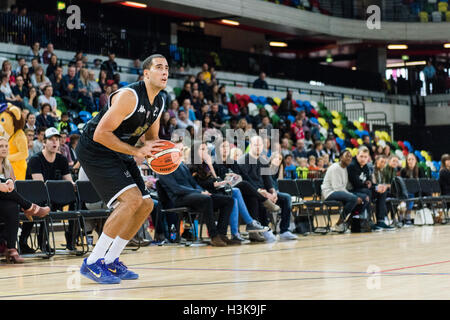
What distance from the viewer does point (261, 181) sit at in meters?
11.6

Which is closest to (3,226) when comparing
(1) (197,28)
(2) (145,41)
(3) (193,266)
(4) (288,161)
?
(3) (193,266)

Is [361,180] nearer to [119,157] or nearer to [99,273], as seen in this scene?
[119,157]

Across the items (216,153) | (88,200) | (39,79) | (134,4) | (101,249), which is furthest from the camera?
(134,4)

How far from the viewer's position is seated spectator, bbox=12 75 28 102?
1441 cm

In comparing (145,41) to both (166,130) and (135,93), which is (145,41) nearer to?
(166,130)

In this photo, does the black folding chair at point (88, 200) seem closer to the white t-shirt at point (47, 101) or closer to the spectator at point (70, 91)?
the white t-shirt at point (47, 101)

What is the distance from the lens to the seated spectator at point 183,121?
17062mm

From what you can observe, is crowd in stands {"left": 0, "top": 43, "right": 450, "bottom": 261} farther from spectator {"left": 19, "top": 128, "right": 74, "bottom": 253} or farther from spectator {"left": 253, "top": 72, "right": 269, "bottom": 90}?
spectator {"left": 253, "top": 72, "right": 269, "bottom": 90}

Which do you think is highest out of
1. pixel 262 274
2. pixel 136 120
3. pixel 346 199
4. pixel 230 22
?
pixel 230 22

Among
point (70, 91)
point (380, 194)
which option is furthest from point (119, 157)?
point (70, 91)

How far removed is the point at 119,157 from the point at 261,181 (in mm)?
5451

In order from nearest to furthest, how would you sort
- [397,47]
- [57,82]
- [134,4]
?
[57,82], [134,4], [397,47]

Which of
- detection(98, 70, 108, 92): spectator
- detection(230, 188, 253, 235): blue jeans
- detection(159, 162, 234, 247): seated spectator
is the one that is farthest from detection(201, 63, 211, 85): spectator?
detection(159, 162, 234, 247): seated spectator

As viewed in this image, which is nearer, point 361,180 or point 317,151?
point 361,180
